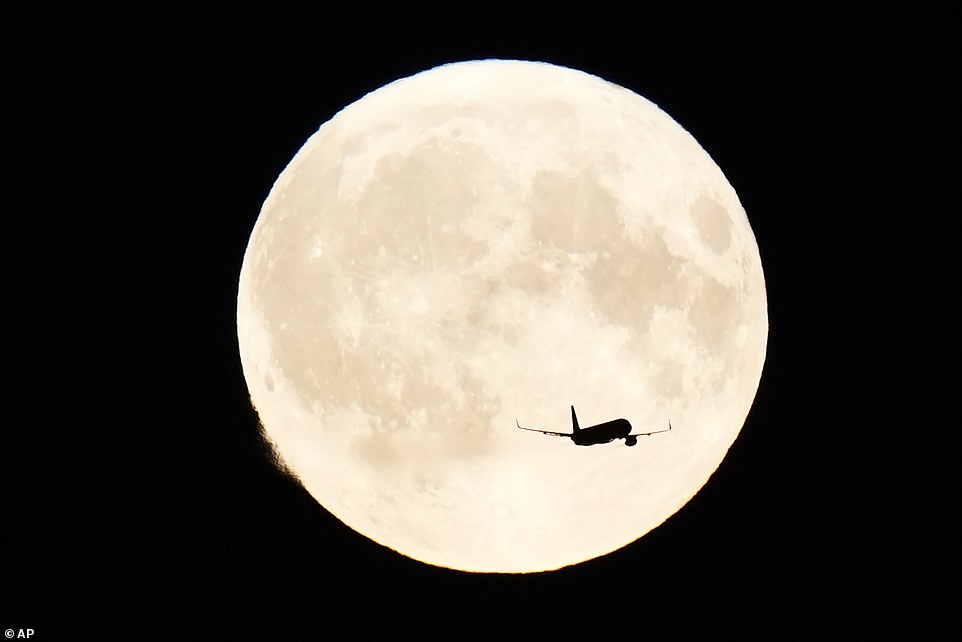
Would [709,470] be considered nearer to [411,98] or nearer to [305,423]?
[305,423]

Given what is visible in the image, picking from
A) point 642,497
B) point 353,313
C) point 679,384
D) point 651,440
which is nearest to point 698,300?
point 679,384

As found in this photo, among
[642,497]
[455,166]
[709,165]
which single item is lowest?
[642,497]

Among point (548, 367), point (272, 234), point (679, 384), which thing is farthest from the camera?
point (272, 234)

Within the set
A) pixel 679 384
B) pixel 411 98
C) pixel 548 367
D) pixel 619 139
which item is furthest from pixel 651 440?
pixel 411 98

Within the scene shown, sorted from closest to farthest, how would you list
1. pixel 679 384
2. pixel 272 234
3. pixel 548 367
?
pixel 548 367 → pixel 679 384 → pixel 272 234

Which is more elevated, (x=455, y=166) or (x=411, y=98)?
(x=411, y=98)

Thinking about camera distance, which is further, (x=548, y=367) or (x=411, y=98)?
(x=411, y=98)

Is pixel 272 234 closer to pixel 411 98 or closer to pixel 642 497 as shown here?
pixel 411 98
